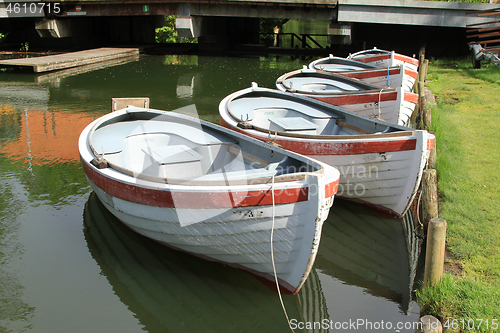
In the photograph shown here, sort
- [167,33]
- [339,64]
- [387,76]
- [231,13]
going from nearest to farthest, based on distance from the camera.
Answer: [387,76] < [339,64] < [231,13] < [167,33]

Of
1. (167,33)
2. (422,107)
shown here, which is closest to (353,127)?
(422,107)

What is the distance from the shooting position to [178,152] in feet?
18.5

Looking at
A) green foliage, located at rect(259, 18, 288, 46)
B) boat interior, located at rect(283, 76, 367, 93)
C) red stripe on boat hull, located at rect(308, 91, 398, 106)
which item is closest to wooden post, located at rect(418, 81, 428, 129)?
red stripe on boat hull, located at rect(308, 91, 398, 106)

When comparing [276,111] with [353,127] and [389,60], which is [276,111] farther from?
[389,60]

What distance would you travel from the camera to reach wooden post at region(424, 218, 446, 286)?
3.54m

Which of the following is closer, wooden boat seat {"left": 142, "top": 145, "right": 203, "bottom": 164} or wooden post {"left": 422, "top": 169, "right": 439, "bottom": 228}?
wooden post {"left": 422, "top": 169, "right": 439, "bottom": 228}

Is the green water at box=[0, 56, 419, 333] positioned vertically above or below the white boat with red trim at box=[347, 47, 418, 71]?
below

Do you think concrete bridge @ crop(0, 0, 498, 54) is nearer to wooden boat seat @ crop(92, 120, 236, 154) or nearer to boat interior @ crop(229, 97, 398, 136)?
boat interior @ crop(229, 97, 398, 136)

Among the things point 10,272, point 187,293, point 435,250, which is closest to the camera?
point 435,250

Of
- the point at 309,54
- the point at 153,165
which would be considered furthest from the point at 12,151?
the point at 309,54

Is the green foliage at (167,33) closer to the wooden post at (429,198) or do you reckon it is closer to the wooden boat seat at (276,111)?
the wooden boat seat at (276,111)

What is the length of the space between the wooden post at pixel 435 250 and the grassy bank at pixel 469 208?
0.09 m

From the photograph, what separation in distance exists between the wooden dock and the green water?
9548 mm

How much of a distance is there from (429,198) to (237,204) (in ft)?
7.46
